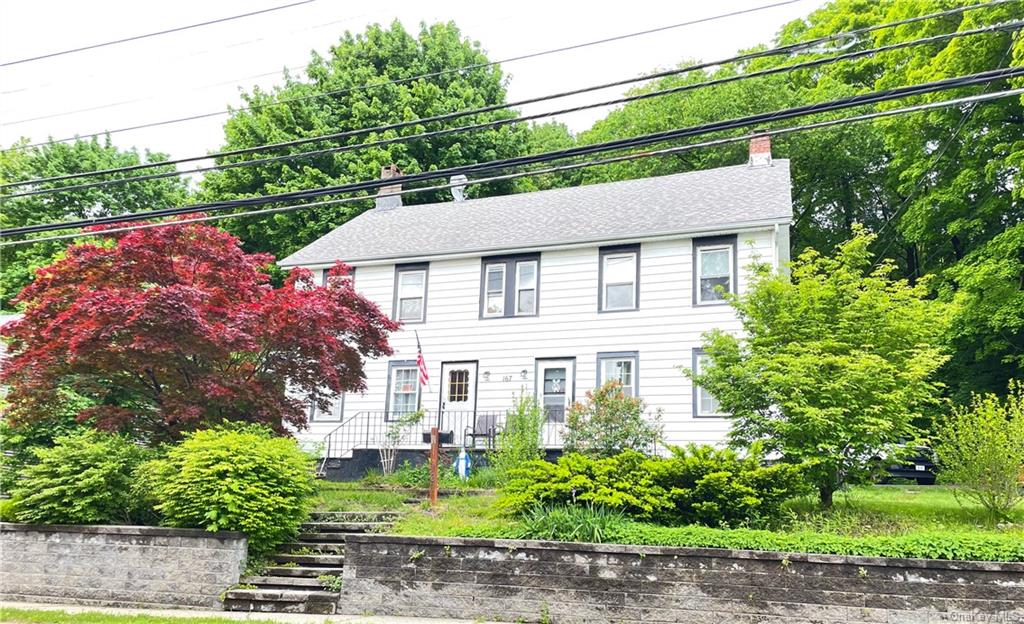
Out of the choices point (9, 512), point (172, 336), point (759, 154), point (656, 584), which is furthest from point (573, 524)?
point (759, 154)

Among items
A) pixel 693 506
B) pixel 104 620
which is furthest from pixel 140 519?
pixel 693 506

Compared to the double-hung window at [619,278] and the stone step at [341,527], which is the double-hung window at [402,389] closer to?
the double-hung window at [619,278]

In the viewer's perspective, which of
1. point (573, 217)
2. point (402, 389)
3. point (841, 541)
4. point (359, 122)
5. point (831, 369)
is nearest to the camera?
point (841, 541)

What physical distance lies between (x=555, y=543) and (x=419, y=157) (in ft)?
79.6

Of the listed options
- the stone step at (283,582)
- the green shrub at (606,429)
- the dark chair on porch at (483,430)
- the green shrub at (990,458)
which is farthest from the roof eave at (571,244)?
the stone step at (283,582)

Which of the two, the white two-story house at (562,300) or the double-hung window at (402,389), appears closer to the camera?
the white two-story house at (562,300)

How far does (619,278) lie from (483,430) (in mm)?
4665

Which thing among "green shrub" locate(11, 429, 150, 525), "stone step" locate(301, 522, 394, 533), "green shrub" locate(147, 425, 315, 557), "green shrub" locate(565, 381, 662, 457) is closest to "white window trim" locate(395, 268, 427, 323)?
"green shrub" locate(565, 381, 662, 457)

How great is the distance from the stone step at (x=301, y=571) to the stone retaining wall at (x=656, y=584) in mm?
750

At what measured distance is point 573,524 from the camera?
31.3ft

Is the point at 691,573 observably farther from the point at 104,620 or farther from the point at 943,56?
the point at 943,56

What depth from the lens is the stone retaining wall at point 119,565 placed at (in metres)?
10.5

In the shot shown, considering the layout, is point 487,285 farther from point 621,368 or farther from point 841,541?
point 841,541

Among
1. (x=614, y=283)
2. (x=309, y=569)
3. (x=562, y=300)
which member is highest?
(x=614, y=283)
